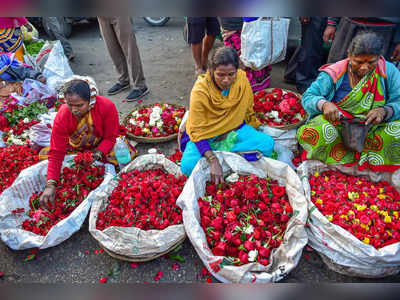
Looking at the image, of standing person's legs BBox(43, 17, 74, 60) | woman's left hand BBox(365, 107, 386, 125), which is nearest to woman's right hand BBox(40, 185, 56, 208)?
woman's left hand BBox(365, 107, 386, 125)

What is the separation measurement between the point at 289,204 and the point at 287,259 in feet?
1.67

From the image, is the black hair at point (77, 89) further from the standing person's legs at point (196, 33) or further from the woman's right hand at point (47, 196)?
the standing person's legs at point (196, 33)

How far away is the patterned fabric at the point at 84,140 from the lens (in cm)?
255

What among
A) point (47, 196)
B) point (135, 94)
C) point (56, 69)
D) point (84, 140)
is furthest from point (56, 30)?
point (47, 196)

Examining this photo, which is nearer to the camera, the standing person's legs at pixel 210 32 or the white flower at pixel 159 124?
the white flower at pixel 159 124

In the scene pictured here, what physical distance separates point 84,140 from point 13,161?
0.74 metres

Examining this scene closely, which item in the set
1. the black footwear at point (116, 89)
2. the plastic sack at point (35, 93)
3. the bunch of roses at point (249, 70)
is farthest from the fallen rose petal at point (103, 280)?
the black footwear at point (116, 89)

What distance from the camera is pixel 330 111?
7.72 feet

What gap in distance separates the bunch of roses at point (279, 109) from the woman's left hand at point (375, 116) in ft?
2.92

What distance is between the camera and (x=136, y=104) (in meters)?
4.17

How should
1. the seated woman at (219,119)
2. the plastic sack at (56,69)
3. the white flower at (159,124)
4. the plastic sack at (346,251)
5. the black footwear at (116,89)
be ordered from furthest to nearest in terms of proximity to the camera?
1. the black footwear at (116,89)
2. the plastic sack at (56,69)
3. the white flower at (159,124)
4. the seated woman at (219,119)
5. the plastic sack at (346,251)

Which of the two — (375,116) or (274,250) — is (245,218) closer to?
(274,250)
